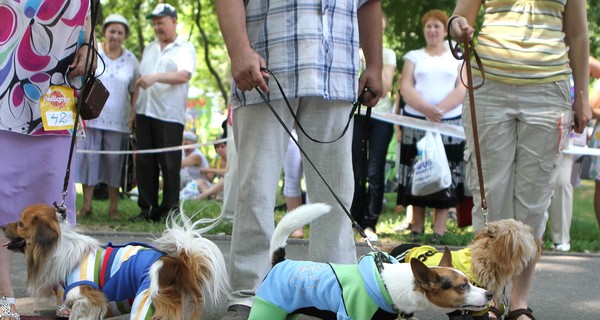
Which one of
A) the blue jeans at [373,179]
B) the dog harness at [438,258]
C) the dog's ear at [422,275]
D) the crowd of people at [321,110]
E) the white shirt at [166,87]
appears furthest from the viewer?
the white shirt at [166,87]

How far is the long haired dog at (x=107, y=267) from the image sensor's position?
4004mm

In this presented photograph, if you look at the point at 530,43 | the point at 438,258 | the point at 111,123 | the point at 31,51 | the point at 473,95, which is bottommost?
the point at 438,258

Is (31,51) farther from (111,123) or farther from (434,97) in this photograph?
(111,123)

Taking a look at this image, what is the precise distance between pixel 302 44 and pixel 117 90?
530 centimetres

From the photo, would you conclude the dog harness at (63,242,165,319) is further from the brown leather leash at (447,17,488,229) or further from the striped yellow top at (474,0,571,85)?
the striped yellow top at (474,0,571,85)

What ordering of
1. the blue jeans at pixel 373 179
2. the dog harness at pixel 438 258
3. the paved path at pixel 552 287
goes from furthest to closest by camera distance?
the blue jeans at pixel 373 179 < the paved path at pixel 552 287 < the dog harness at pixel 438 258

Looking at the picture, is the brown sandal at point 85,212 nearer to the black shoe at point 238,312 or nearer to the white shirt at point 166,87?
the white shirt at point 166,87

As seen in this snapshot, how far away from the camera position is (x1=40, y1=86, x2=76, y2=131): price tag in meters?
4.58

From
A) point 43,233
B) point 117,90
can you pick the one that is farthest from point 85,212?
point 43,233

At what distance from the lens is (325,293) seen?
12.4 ft

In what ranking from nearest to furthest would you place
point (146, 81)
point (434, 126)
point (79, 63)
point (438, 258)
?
point (438, 258), point (79, 63), point (434, 126), point (146, 81)

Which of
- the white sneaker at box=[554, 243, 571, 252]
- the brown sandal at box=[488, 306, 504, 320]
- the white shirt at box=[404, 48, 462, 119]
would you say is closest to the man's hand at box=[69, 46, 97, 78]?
the brown sandal at box=[488, 306, 504, 320]

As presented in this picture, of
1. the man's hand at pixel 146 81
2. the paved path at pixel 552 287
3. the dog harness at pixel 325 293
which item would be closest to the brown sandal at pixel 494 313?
the paved path at pixel 552 287

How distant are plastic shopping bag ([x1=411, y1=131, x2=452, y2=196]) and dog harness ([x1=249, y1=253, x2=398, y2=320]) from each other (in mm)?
4105
